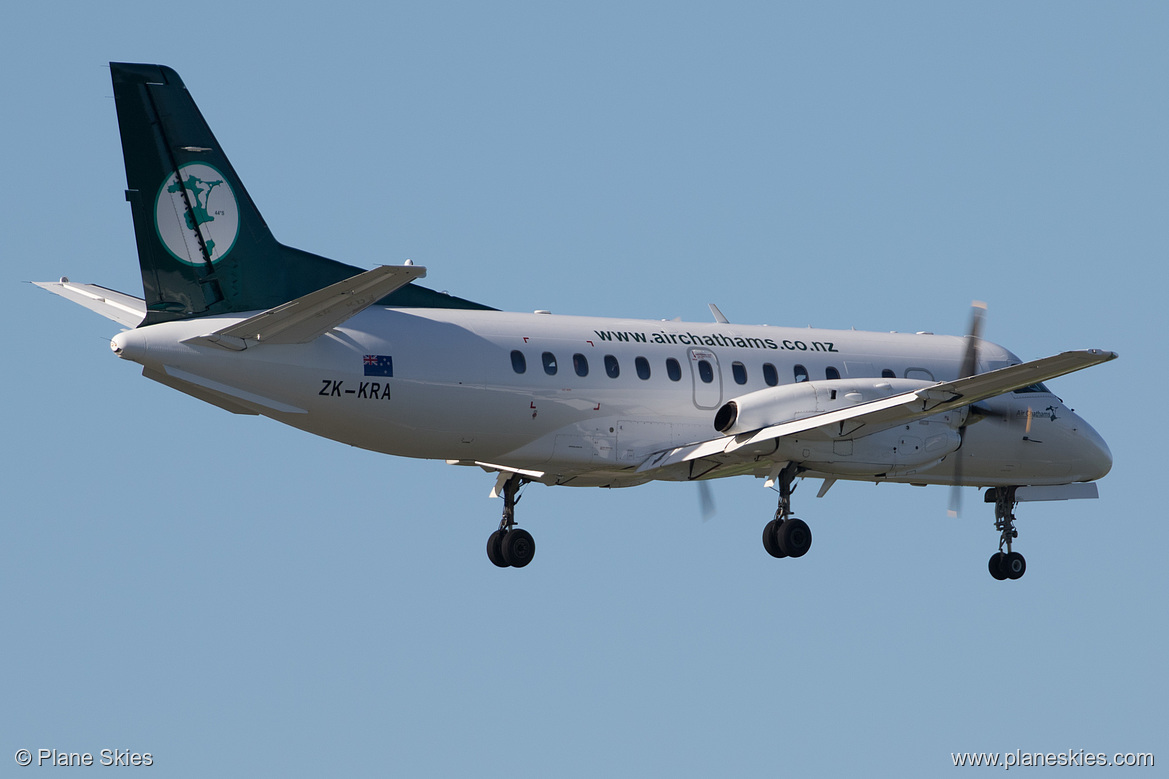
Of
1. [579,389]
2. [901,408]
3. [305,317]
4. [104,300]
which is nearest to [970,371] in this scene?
[901,408]

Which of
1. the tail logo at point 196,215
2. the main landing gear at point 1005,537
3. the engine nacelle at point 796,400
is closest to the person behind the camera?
the tail logo at point 196,215

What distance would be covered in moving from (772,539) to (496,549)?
5.00m

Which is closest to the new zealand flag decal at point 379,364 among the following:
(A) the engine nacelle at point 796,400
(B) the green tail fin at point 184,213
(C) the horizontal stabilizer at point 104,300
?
(B) the green tail fin at point 184,213

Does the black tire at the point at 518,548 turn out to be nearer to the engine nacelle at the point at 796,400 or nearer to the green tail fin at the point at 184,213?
the engine nacelle at the point at 796,400

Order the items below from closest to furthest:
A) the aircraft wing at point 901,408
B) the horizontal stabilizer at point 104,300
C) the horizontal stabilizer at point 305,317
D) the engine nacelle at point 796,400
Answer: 1. the horizontal stabilizer at point 305,317
2. the aircraft wing at point 901,408
3. the engine nacelle at point 796,400
4. the horizontal stabilizer at point 104,300

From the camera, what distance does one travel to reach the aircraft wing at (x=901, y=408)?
2327 centimetres

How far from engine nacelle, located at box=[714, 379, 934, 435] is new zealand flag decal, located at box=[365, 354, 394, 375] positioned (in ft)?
17.5

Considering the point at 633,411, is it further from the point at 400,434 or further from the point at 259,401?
the point at 259,401

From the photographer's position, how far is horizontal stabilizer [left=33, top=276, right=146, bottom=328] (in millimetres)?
26970

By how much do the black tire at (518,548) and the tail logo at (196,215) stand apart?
740 cm

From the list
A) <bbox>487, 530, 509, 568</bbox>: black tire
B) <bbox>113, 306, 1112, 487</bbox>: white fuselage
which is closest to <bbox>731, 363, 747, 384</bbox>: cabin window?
<bbox>113, 306, 1112, 487</bbox>: white fuselage

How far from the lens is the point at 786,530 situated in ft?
88.2

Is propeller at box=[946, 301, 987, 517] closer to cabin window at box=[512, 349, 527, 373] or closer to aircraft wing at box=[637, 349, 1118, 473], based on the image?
aircraft wing at box=[637, 349, 1118, 473]

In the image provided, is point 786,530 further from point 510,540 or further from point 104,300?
point 104,300
